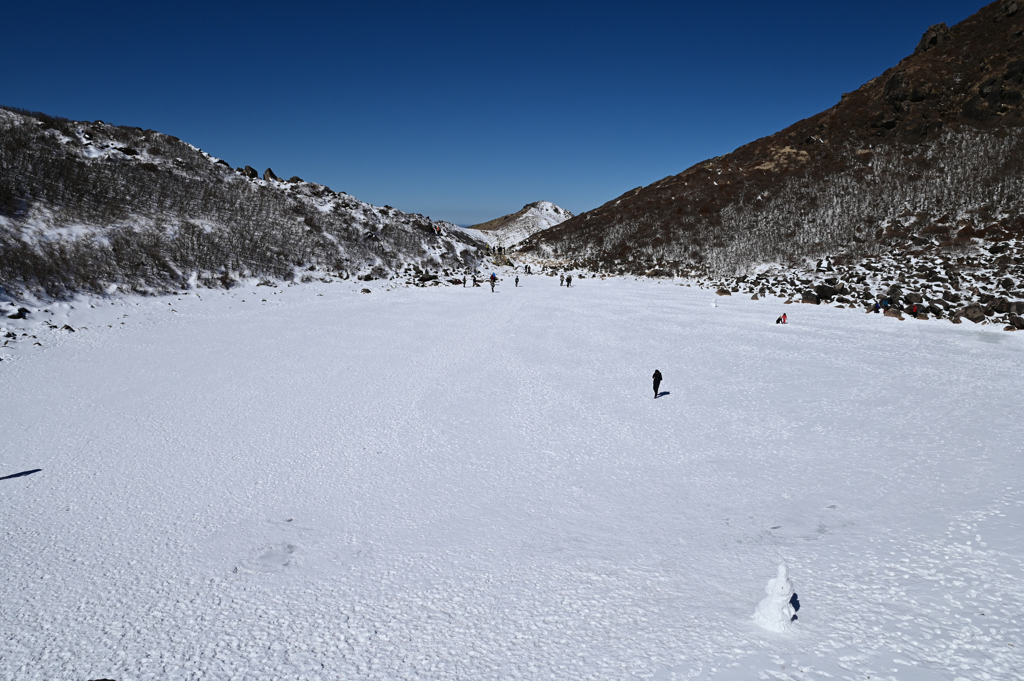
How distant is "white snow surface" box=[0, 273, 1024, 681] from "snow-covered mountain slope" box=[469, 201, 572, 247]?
304 feet

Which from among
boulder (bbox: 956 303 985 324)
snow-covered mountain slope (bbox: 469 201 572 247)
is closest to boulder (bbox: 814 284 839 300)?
boulder (bbox: 956 303 985 324)

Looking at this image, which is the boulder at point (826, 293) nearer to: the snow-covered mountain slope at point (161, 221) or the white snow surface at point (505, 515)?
the white snow surface at point (505, 515)

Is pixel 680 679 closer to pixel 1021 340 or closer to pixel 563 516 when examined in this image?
pixel 563 516

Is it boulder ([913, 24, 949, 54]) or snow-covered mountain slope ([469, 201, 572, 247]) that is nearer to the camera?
boulder ([913, 24, 949, 54])

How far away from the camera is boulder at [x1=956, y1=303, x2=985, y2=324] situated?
31.9 m

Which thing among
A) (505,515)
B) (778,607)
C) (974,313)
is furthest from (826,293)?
(778,607)

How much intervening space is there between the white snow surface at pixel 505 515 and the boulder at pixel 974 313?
7.22m

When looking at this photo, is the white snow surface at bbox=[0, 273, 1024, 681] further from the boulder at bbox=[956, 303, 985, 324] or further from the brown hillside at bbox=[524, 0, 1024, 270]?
the brown hillside at bbox=[524, 0, 1024, 270]

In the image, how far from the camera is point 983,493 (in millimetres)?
12250

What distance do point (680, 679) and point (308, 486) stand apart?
33.3ft

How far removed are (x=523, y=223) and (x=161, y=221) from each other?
9224 centimetres

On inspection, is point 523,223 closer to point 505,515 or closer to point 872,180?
point 872,180

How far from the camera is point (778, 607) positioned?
802 cm

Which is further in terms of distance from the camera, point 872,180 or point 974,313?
point 872,180
